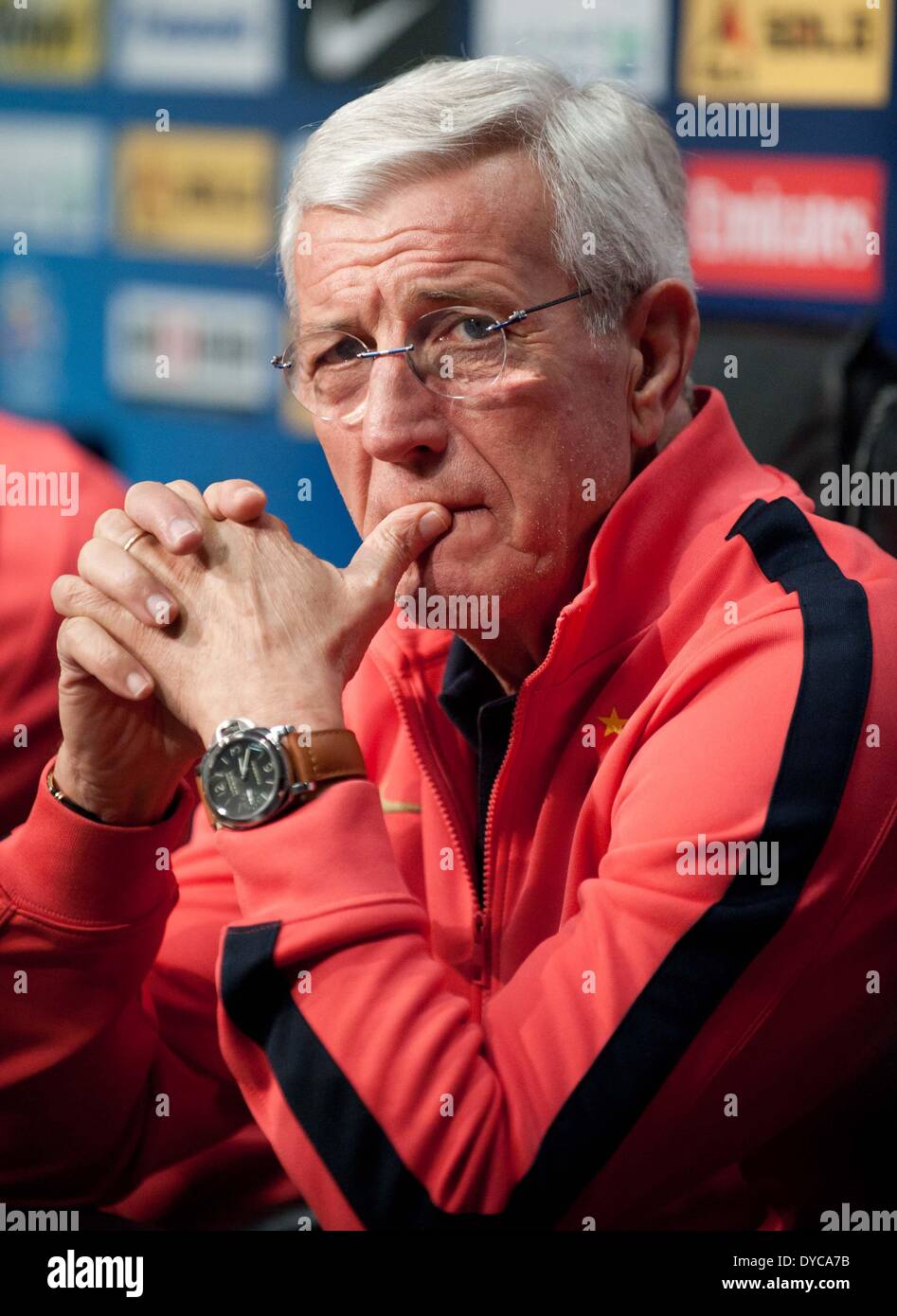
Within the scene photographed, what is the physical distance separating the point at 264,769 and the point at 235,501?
0.23 metres

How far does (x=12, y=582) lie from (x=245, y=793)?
73cm

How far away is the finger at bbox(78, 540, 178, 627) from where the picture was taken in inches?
43.8

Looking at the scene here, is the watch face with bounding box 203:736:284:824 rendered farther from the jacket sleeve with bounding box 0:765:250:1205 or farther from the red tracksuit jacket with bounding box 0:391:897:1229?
the jacket sleeve with bounding box 0:765:250:1205

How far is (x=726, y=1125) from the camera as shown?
3.52ft

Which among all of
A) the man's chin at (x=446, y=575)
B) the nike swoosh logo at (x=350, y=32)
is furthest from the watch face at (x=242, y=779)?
the nike swoosh logo at (x=350, y=32)

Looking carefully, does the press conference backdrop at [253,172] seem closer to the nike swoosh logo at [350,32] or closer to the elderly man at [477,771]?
the nike swoosh logo at [350,32]

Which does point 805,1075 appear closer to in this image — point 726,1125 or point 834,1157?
point 726,1125

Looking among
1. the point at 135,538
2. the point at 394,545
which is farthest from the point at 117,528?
the point at 394,545

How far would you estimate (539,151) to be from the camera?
121 centimetres

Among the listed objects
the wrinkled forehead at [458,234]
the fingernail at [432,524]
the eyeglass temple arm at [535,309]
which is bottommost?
the fingernail at [432,524]

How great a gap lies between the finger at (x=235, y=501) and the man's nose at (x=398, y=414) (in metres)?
0.11

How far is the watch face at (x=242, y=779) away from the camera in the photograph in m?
1.03

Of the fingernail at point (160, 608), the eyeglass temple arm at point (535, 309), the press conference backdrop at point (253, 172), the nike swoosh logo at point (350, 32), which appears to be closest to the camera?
the fingernail at point (160, 608)

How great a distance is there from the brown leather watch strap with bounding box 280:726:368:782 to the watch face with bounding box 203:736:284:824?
1 centimetres
